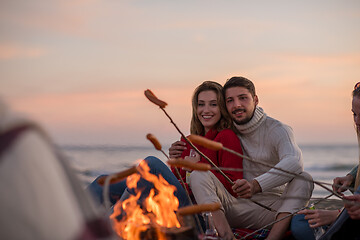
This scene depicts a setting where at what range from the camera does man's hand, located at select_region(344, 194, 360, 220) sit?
9.68 ft

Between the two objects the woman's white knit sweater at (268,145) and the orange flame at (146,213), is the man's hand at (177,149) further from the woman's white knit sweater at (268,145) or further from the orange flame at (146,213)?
the orange flame at (146,213)

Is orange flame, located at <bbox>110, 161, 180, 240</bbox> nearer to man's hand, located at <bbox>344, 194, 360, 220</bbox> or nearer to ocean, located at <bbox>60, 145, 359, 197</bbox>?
man's hand, located at <bbox>344, 194, 360, 220</bbox>

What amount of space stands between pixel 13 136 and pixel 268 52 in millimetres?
14012

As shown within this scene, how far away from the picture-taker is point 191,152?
15.6 feet

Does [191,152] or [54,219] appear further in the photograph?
[191,152]

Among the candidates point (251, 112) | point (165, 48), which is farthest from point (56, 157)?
point (165, 48)

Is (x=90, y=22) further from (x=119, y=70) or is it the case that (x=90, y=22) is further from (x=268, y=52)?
(x=268, y=52)

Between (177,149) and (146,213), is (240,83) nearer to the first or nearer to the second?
(177,149)

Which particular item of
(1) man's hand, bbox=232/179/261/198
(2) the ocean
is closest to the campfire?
(1) man's hand, bbox=232/179/261/198

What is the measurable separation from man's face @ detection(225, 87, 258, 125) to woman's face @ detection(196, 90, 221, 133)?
21 cm

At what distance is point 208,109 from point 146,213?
5.72 feet

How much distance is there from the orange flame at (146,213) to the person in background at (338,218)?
1057 millimetres

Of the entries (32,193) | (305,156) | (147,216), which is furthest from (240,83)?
(305,156)

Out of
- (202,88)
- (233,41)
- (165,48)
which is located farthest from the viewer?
(165,48)
